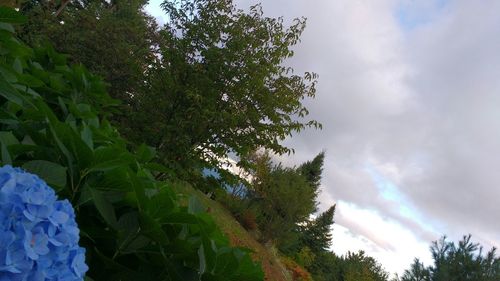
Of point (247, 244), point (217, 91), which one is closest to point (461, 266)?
point (247, 244)

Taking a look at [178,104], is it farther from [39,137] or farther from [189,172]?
[39,137]

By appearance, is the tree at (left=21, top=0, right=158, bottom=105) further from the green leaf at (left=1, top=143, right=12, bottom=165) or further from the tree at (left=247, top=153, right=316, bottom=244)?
the tree at (left=247, top=153, right=316, bottom=244)

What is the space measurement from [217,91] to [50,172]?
7418mm

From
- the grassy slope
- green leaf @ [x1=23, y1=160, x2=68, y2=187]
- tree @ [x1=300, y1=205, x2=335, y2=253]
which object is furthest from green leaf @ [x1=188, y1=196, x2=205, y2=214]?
tree @ [x1=300, y1=205, x2=335, y2=253]

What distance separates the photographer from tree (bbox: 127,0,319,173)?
867 centimetres

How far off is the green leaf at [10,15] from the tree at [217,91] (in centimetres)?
631

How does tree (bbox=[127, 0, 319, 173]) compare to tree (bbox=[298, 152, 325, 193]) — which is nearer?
tree (bbox=[127, 0, 319, 173])

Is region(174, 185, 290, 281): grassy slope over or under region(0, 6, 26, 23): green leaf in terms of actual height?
over

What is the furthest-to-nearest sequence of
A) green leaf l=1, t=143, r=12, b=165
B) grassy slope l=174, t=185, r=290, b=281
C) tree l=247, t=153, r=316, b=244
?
1. tree l=247, t=153, r=316, b=244
2. grassy slope l=174, t=185, r=290, b=281
3. green leaf l=1, t=143, r=12, b=165

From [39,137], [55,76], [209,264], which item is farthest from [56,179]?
[55,76]

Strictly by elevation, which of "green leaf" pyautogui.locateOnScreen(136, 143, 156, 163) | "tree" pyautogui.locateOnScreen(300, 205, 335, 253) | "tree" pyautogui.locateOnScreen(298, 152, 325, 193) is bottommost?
"green leaf" pyautogui.locateOnScreen(136, 143, 156, 163)

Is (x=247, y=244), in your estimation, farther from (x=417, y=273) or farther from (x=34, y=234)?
(x=34, y=234)

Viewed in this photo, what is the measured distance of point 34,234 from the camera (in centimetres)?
101

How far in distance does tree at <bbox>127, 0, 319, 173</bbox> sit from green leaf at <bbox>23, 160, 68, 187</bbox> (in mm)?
6879
